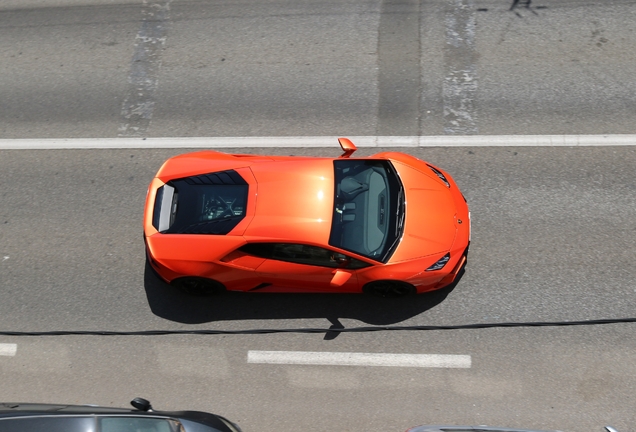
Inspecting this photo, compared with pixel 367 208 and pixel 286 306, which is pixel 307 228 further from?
pixel 286 306

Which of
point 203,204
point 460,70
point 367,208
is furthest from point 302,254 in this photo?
point 460,70

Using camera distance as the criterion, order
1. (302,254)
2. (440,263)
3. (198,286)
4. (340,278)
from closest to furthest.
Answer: (340,278) < (302,254) < (440,263) < (198,286)

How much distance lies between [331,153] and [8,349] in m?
5.12

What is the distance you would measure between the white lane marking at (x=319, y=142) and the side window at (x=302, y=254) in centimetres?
241

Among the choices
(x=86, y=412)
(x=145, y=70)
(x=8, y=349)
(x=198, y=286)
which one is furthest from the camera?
(x=145, y=70)

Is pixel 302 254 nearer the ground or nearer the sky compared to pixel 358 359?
nearer the sky

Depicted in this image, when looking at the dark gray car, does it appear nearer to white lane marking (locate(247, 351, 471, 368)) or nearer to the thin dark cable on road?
white lane marking (locate(247, 351, 471, 368))

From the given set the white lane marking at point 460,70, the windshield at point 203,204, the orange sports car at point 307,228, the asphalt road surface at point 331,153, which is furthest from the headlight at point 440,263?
the white lane marking at point 460,70

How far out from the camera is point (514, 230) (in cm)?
875

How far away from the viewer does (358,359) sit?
8070 mm

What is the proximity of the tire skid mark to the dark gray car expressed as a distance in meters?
4.79

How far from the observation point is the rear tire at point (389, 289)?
26.2 feet

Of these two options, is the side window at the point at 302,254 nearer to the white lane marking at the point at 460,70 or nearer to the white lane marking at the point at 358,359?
the white lane marking at the point at 358,359

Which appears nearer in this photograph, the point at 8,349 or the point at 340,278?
the point at 340,278
